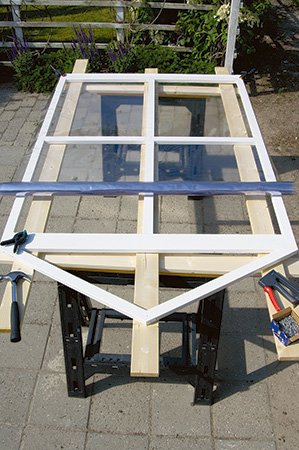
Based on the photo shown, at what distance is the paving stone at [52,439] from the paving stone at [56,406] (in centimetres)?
4

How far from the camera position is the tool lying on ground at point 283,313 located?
1750mm

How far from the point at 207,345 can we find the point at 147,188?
3.46 feet

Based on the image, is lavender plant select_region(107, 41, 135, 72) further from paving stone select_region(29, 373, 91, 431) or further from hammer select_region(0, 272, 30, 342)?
hammer select_region(0, 272, 30, 342)

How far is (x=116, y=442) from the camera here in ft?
8.99

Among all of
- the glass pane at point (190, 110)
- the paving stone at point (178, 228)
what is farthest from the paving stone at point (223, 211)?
the glass pane at point (190, 110)

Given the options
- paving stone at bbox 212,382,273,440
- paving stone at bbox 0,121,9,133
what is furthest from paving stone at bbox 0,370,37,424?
paving stone at bbox 0,121,9,133

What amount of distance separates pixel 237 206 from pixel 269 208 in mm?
2151

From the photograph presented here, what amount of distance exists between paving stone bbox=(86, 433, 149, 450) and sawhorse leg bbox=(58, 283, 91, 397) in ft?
1.02

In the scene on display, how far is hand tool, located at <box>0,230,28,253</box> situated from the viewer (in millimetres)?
2080

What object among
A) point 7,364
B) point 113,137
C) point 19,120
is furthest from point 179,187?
point 19,120

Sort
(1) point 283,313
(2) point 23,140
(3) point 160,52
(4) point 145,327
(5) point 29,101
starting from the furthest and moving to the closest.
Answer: (3) point 160,52
(5) point 29,101
(2) point 23,140
(1) point 283,313
(4) point 145,327

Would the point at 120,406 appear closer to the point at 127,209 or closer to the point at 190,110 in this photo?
the point at 127,209

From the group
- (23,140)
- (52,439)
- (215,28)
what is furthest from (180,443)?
(215,28)

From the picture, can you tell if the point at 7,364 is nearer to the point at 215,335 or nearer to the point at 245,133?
the point at 215,335
